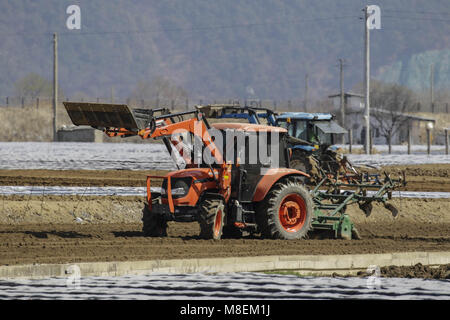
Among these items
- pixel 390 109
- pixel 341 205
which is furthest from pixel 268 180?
pixel 390 109

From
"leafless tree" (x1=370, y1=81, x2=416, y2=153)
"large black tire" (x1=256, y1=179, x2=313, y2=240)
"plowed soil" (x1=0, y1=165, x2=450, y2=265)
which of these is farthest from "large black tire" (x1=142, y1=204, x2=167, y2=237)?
"leafless tree" (x1=370, y1=81, x2=416, y2=153)

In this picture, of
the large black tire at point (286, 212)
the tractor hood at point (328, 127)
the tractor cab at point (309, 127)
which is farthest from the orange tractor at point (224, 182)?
the tractor cab at point (309, 127)

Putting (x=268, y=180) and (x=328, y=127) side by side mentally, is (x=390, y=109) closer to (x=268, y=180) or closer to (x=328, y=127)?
(x=328, y=127)

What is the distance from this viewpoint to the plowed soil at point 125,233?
44.9 feet

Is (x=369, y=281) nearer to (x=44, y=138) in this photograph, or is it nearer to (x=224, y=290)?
(x=224, y=290)

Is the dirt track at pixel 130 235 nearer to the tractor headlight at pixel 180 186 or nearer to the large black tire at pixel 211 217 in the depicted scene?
the large black tire at pixel 211 217

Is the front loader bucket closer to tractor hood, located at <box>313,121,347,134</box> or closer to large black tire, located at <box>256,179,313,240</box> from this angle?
large black tire, located at <box>256,179,313,240</box>

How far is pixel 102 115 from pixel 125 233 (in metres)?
2.86

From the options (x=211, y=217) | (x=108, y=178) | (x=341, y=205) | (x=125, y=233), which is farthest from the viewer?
(x=108, y=178)

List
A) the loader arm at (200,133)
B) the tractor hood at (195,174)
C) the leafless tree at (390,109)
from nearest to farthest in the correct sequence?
the loader arm at (200,133), the tractor hood at (195,174), the leafless tree at (390,109)

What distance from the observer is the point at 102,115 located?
48.2ft

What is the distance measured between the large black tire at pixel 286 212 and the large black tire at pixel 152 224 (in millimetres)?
1723

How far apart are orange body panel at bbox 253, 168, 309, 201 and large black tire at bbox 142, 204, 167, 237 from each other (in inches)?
69.5

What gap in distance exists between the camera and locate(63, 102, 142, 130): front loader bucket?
47.1 feet
